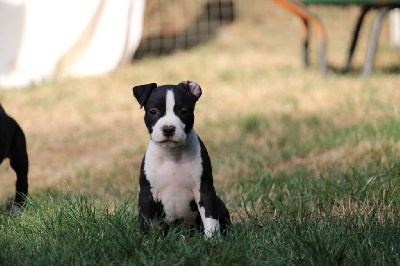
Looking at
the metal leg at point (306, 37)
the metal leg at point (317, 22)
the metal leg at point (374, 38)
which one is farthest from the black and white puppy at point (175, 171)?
the metal leg at point (306, 37)

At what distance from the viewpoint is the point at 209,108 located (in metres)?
7.73

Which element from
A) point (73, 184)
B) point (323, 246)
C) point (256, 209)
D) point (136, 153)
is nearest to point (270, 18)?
point (136, 153)

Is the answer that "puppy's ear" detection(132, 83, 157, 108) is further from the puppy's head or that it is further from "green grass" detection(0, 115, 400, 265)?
"green grass" detection(0, 115, 400, 265)

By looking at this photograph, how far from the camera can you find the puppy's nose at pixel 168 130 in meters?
2.94

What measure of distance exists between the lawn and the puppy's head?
402 mm

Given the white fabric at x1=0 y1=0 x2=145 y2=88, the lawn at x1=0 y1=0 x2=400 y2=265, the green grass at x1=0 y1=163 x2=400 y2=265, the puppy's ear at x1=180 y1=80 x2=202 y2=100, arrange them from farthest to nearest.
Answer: the white fabric at x1=0 y1=0 x2=145 y2=88
the puppy's ear at x1=180 y1=80 x2=202 y2=100
the lawn at x1=0 y1=0 x2=400 y2=265
the green grass at x1=0 y1=163 x2=400 y2=265

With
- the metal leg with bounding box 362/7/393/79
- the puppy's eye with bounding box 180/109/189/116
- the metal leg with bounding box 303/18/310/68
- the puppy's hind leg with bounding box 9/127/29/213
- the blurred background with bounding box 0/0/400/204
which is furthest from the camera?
the metal leg with bounding box 303/18/310/68

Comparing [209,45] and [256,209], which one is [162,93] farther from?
[209,45]

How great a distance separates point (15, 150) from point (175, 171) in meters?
1.38

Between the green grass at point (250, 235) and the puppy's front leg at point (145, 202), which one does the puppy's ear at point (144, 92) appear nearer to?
the puppy's front leg at point (145, 202)

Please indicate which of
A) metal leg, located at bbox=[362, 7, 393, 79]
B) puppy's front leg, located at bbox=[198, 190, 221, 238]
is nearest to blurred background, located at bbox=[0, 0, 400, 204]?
metal leg, located at bbox=[362, 7, 393, 79]

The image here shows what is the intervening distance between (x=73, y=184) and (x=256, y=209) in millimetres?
1800

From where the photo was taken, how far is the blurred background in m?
5.39

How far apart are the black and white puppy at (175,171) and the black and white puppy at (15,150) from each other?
1.13 m
